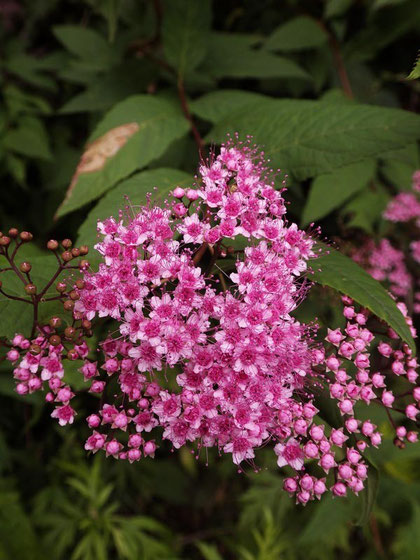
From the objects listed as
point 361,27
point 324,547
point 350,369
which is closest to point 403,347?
point 350,369

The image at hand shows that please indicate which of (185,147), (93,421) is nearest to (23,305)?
(93,421)

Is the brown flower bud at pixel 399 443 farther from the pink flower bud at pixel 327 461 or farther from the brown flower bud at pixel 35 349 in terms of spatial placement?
the brown flower bud at pixel 35 349

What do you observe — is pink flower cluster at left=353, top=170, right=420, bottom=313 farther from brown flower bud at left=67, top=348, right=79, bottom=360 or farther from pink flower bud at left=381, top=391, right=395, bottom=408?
brown flower bud at left=67, top=348, right=79, bottom=360

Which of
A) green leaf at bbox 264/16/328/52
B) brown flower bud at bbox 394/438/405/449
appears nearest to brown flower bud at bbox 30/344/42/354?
brown flower bud at bbox 394/438/405/449

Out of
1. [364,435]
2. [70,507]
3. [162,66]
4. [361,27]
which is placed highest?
[361,27]

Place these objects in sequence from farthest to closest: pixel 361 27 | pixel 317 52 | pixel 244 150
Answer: pixel 361 27, pixel 317 52, pixel 244 150

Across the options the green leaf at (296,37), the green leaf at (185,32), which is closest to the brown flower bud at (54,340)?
the green leaf at (185,32)

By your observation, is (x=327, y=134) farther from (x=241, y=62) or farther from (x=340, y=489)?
(x=340, y=489)

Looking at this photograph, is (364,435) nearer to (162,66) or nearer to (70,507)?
(162,66)
